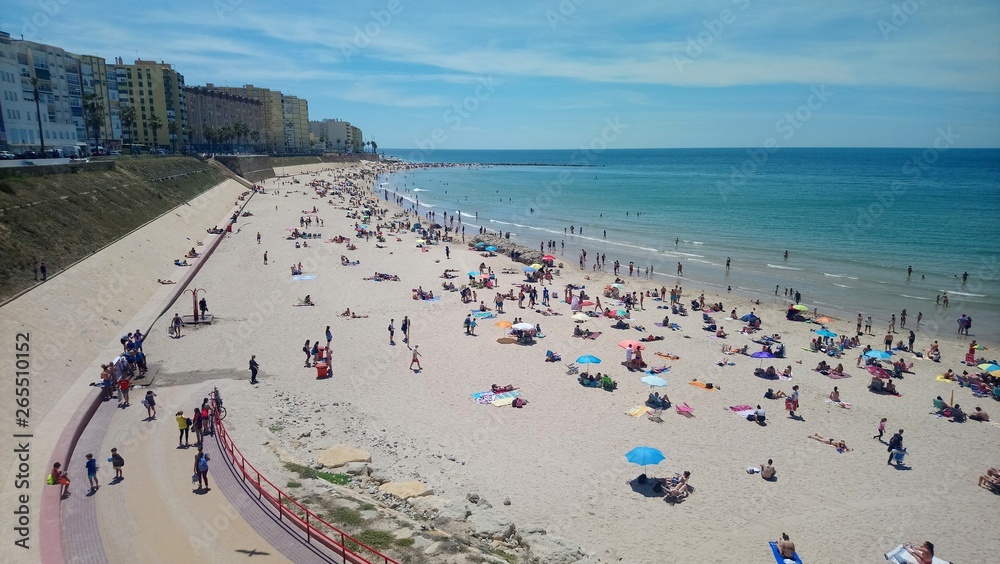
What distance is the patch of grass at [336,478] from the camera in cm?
1188

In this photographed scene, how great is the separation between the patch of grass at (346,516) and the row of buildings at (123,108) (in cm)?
4663

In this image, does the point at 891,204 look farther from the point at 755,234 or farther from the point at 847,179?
the point at 847,179

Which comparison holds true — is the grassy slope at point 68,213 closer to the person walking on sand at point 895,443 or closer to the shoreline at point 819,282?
the person walking on sand at point 895,443

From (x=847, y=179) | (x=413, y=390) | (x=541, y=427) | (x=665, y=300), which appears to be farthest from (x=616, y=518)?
(x=847, y=179)

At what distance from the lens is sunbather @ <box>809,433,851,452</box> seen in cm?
1488

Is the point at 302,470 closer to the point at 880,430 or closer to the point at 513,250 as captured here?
the point at 880,430

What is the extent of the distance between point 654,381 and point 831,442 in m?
4.99

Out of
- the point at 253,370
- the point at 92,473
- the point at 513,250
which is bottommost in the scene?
the point at 253,370

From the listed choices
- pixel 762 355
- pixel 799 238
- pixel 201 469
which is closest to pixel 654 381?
pixel 762 355

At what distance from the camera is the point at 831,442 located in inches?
600

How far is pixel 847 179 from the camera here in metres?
120

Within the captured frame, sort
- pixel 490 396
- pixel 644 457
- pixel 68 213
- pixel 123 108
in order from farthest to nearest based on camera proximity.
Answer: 1. pixel 123 108
2. pixel 68 213
3. pixel 490 396
4. pixel 644 457

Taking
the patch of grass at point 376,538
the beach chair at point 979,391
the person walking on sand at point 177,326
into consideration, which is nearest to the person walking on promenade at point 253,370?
the person walking on sand at point 177,326

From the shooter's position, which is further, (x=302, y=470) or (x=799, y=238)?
(x=799, y=238)
